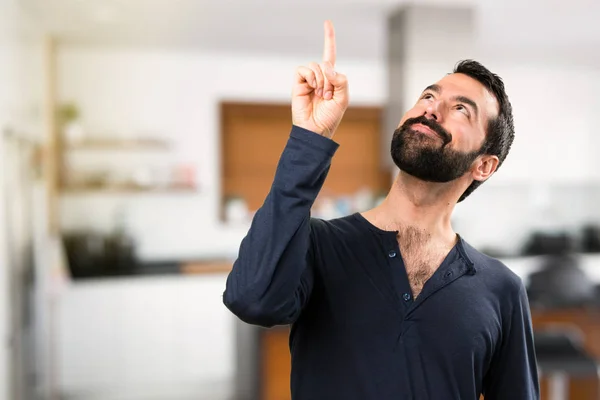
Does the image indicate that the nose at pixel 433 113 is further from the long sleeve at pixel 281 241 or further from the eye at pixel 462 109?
the long sleeve at pixel 281 241

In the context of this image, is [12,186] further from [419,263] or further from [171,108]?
[171,108]

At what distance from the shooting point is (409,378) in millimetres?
1091

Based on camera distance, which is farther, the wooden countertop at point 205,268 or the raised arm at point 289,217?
the wooden countertop at point 205,268

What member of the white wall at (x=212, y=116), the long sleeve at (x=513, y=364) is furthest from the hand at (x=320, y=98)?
the white wall at (x=212, y=116)

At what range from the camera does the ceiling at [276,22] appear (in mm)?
3475

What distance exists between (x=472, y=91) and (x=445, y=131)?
0.43ft

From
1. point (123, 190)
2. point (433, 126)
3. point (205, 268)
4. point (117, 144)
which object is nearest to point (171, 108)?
point (117, 144)

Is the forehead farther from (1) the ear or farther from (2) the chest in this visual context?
→ (2) the chest

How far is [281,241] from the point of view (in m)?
0.95

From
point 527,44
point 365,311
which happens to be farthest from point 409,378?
point 527,44

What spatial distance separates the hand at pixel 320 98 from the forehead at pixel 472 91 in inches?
10.9

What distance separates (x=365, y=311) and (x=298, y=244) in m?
0.23

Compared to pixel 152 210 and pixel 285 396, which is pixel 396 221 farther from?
pixel 152 210

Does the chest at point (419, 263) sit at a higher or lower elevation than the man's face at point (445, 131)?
lower
